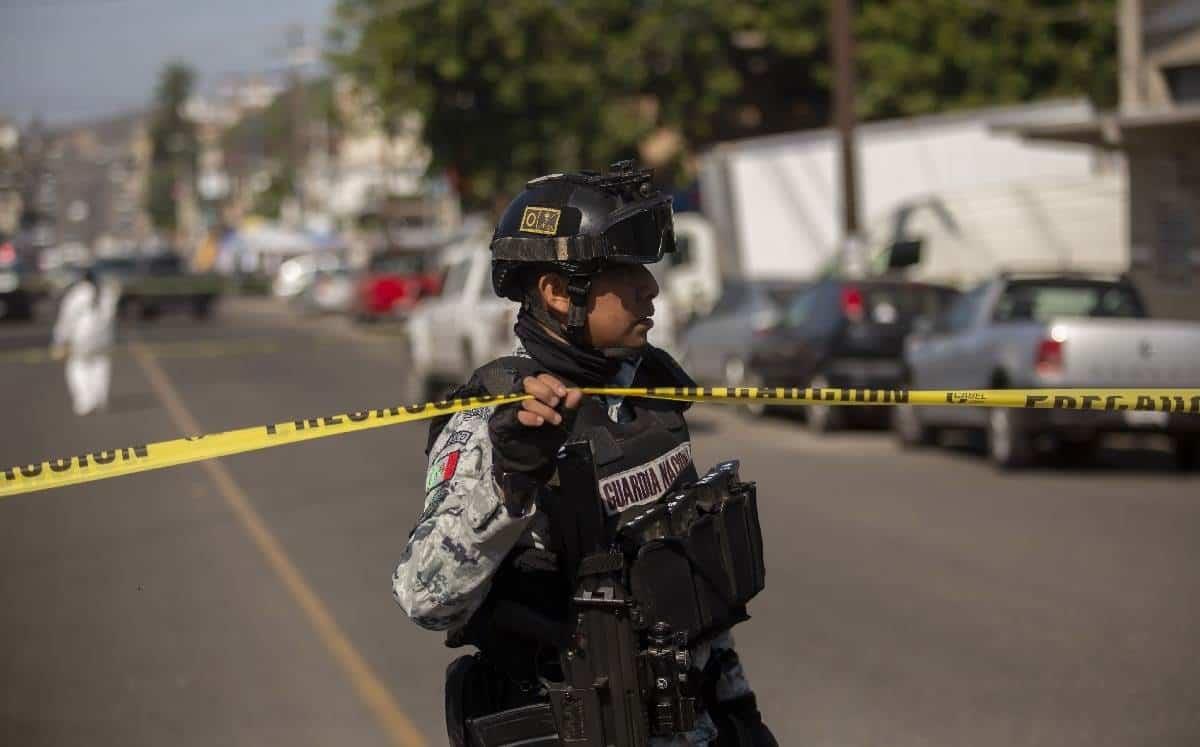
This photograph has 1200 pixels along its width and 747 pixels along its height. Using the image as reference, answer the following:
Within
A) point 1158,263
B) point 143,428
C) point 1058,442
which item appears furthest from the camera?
point 1158,263

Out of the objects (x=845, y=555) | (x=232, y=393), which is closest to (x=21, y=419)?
(x=232, y=393)

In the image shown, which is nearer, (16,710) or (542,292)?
(542,292)

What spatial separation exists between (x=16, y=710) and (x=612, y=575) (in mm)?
5061

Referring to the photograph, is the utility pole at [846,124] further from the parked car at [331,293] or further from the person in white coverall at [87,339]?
the parked car at [331,293]

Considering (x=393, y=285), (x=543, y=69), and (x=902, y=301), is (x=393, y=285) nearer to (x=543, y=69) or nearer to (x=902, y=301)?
(x=543, y=69)

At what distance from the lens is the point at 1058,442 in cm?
1633

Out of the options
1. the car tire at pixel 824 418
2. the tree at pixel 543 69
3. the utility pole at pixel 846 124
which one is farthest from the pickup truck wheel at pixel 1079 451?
the tree at pixel 543 69

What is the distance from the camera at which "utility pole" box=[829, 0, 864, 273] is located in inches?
957

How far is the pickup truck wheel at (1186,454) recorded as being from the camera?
14.6 m

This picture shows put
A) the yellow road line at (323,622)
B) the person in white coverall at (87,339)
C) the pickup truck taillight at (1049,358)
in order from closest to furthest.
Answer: the yellow road line at (323,622) → the pickup truck taillight at (1049,358) → the person in white coverall at (87,339)

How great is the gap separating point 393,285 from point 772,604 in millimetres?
35318

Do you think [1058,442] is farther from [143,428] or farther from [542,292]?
[542,292]

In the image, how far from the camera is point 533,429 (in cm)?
269

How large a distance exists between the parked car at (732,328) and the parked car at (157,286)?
30.1 metres
